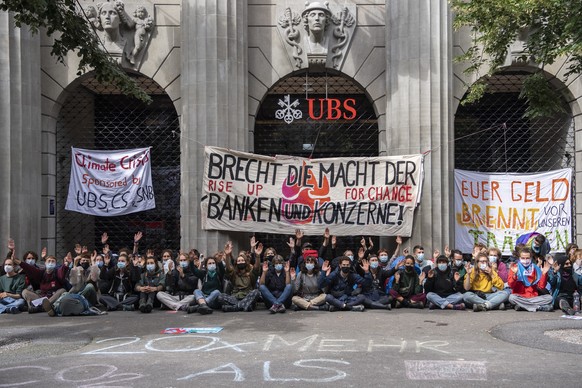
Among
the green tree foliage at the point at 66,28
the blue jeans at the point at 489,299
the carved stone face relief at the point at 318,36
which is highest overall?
the carved stone face relief at the point at 318,36

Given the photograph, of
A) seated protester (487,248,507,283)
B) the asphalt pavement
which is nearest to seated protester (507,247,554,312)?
seated protester (487,248,507,283)

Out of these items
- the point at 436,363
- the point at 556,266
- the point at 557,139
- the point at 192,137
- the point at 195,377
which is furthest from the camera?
the point at 557,139

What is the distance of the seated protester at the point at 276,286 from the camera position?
13406 millimetres

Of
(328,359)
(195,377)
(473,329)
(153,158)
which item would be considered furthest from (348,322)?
(153,158)

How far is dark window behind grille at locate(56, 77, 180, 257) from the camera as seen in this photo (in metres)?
18.0

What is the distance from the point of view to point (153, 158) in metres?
18.3

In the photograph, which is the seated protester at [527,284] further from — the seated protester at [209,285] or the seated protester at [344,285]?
the seated protester at [209,285]

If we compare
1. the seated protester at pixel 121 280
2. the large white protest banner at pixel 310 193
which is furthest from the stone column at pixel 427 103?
the seated protester at pixel 121 280

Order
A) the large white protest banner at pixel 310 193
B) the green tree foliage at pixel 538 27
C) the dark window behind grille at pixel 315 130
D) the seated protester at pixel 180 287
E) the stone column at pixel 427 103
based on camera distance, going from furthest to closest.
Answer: the dark window behind grille at pixel 315 130 → the stone column at pixel 427 103 → the large white protest banner at pixel 310 193 → the seated protester at pixel 180 287 → the green tree foliage at pixel 538 27

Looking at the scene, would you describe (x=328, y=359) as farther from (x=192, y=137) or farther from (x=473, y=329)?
(x=192, y=137)

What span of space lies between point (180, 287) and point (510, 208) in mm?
8283

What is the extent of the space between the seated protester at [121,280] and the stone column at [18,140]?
10.4 feet

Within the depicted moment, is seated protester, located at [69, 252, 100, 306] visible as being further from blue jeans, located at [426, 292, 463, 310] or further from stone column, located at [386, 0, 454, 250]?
stone column, located at [386, 0, 454, 250]

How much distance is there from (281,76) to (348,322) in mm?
7512
